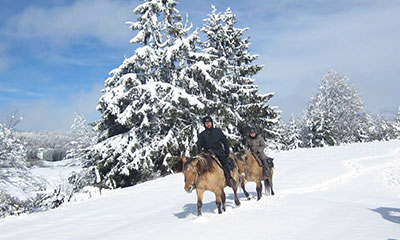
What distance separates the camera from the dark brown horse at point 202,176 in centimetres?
700

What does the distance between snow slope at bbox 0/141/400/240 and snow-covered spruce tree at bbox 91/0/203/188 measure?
5.49 metres

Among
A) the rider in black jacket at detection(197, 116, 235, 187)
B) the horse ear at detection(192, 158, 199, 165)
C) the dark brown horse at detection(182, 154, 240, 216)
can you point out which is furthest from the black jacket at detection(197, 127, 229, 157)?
the horse ear at detection(192, 158, 199, 165)

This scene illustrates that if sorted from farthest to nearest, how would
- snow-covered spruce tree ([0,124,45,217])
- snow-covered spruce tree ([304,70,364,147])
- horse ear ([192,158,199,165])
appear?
snow-covered spruce tree ([304,70,364,147]) → snow-covered spruce tree ([0,124,45,217]) → horse ear ([192,158,199,165])

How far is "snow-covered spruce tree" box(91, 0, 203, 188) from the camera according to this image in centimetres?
2005

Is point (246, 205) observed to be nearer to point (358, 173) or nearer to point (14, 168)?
point (358, 173)

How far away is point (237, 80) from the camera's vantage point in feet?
86.8

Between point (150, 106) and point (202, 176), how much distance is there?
1370cm

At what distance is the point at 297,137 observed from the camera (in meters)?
53.6

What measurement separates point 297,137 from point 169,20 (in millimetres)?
38168

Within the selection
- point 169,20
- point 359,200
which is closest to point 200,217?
point 359,200

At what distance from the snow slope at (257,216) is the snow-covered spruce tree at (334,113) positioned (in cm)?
3024

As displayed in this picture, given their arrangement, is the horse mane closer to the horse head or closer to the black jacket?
the horse head

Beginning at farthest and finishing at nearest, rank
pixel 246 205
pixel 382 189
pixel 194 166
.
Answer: pixel 382 189, pixel 246 205, pixel 194 166

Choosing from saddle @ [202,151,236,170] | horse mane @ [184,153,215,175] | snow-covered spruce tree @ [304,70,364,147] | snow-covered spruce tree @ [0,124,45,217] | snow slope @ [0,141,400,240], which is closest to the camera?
snow slope @ [0,141,400,240]
